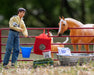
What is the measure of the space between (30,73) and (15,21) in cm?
147

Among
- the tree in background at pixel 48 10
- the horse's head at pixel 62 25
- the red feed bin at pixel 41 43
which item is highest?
the tree in background at pixel 48 10

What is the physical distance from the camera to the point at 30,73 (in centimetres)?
571

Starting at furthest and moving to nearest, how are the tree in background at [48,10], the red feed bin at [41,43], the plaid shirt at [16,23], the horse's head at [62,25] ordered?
the tree in background at [48,10] < the horse's head at [62,25] < the red feed bin at [41,43] < the plaid shirt at [16,23]

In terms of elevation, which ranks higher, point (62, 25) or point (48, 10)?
point (48, 10)

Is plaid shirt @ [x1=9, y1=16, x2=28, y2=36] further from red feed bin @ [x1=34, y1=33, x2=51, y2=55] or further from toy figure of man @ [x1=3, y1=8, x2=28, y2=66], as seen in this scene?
red feed bin @ [x1=34, y1=33, x2=51, y2=55]

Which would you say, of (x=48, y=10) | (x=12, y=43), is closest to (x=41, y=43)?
(x=12, y=43)

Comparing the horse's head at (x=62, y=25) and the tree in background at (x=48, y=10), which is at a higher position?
the tree in background at (x=48, y=10)

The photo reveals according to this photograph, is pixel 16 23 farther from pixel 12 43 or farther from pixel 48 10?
pixel 48 10

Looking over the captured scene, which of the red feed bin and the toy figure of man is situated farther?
the red feed bin

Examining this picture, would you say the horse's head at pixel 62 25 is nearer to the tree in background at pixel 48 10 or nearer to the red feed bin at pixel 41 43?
the red feed bin at pixel 41 43

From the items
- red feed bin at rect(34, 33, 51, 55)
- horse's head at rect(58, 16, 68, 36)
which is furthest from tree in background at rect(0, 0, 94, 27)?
red feed bin at rect(34, 33, 51, 55)

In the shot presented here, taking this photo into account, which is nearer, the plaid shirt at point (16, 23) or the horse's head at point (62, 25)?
the plaid shirt at point (16, 23)

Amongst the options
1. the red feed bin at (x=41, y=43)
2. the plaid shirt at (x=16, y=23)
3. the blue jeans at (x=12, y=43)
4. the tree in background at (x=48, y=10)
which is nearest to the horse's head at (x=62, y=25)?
the red feed bin at (x=41, y=43)

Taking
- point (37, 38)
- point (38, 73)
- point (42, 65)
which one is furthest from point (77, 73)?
point (37, 38)
